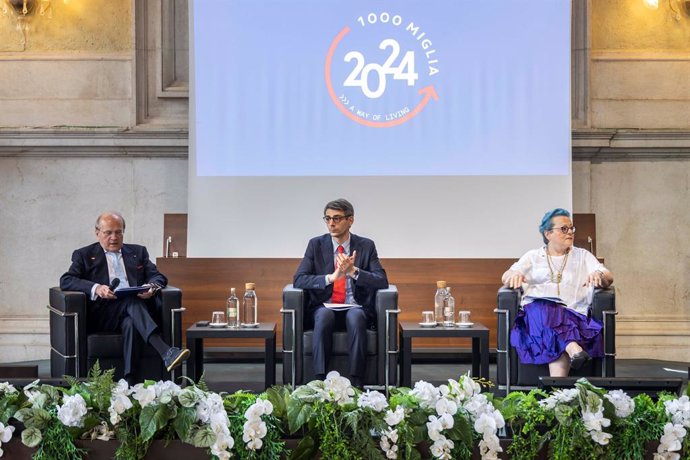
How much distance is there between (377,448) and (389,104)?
4.58 meters

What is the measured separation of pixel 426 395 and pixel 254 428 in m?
0.47

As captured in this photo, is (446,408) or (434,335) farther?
(434,335)

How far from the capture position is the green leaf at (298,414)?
245 centimetres

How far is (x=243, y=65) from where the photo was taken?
266 inches

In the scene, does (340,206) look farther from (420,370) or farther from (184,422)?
(184,422)

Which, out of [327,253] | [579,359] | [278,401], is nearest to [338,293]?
[327,253]

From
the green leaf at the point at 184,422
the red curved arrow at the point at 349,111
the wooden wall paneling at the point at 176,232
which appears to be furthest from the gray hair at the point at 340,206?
the green leaf at the point at 184,422

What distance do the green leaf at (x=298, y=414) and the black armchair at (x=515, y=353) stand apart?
8.77 feet

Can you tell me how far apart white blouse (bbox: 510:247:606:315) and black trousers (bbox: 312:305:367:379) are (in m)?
0.90

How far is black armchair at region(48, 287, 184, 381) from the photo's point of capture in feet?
16.5

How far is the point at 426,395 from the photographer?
2.54 meters

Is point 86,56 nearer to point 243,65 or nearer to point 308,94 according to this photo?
point 243,65

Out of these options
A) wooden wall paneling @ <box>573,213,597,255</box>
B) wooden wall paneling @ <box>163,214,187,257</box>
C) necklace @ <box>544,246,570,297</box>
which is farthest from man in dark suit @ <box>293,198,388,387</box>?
wooden wall paneling @ <box>573,213,597,255</box>

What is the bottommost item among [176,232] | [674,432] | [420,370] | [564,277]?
[420,370]
